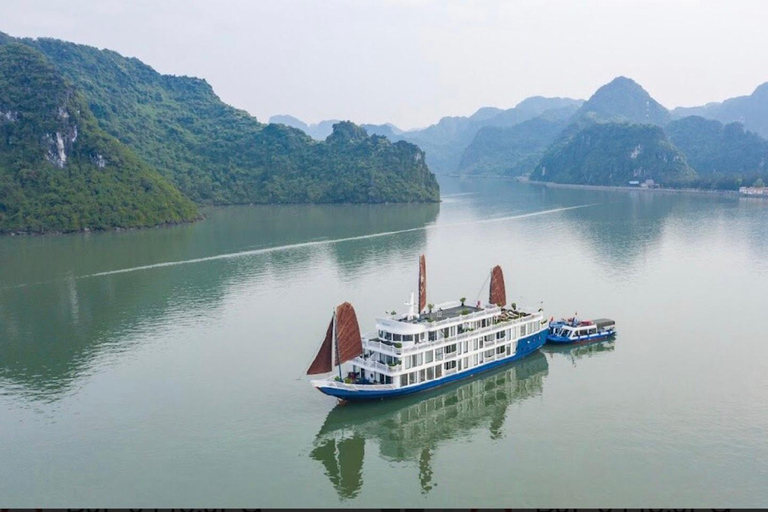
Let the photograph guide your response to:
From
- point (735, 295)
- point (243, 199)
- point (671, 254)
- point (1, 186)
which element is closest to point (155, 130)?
point (243, 199)

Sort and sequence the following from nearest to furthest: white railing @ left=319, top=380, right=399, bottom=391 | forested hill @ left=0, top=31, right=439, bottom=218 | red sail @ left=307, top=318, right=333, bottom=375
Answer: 1. white railing @ left=319, top=380, right=399, bottom=391
2. red sail @ left=307, top=318, right=333, bottom=375
3. forested hill @ left=0, top=31, right=439, bottom=218

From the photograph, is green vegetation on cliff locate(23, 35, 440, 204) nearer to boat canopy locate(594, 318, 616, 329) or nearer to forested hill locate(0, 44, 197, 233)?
forested hill locate(0, 44, 197, 233)

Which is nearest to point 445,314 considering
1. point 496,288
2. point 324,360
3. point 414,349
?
point 414,349

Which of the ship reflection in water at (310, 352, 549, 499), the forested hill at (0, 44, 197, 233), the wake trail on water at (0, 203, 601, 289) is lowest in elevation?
the ship reflection in water at (310, 352, 549, 499)

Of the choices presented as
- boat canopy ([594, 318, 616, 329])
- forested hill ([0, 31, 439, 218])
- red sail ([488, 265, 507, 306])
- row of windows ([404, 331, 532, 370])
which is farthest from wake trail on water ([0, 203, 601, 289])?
boat canopy ([594, 318, 616, 329])

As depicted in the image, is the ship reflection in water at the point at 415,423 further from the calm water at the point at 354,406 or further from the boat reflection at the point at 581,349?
the boat reflection at the point at 581,349

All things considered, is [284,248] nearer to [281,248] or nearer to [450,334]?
[281,248]
